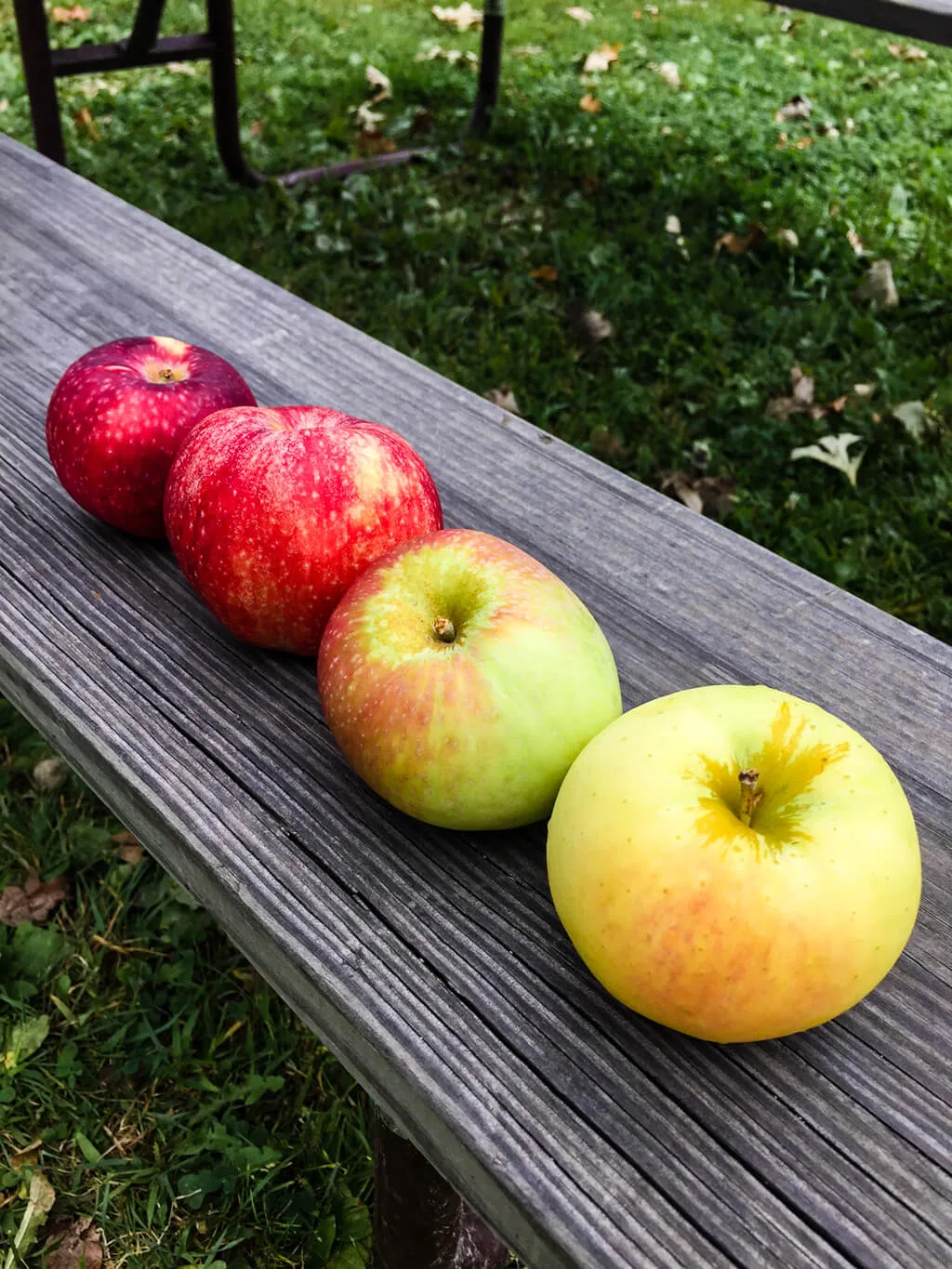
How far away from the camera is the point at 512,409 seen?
2.92 meters

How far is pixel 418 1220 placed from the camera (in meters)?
1.16

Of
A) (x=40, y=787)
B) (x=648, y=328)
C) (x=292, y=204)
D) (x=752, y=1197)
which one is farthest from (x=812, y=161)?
(x=752, y=1197)

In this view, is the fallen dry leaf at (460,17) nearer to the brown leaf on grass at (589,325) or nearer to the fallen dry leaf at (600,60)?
the fallen dry leaf at (600,60)

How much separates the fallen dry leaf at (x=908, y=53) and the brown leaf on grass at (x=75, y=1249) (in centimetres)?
583

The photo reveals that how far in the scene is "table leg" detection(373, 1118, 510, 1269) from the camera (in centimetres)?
110

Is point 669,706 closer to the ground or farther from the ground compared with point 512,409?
farther from the ground

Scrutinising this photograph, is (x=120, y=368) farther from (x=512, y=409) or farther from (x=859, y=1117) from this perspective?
Result: (x=512, y=409)

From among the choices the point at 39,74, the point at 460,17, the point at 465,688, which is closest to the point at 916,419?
the point at 465,688

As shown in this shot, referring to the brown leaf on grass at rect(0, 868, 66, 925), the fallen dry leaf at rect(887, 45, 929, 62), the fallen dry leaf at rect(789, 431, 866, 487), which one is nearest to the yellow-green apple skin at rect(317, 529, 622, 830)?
the brown leaf on grass at rect(0, 868, 66, 925)

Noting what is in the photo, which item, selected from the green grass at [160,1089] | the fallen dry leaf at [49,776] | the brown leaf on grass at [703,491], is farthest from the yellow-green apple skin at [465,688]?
the brown leaf on grass at [703,491]

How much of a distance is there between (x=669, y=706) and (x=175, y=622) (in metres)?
0.55

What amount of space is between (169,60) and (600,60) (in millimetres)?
2554

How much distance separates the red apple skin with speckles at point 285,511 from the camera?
3.28 feet

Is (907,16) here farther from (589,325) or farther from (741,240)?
(741,240)
